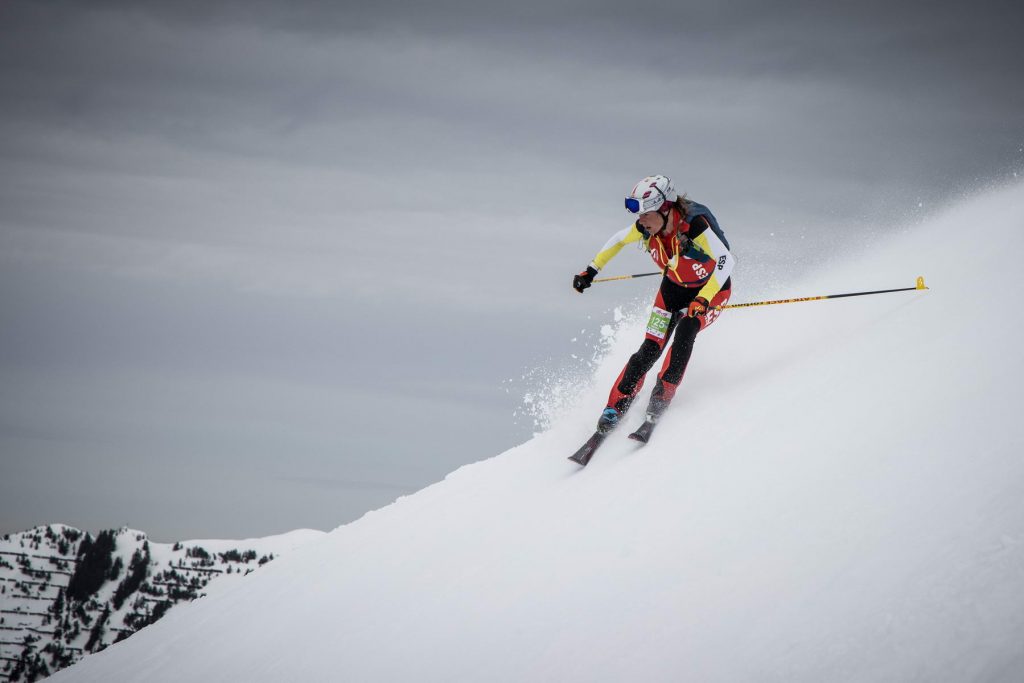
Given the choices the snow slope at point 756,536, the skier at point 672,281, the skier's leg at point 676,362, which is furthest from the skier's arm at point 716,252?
the snow slope at point 756,536

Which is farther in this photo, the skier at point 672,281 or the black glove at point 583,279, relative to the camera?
the black glove at point 583,279

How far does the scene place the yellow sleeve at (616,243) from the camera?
29.8 ft

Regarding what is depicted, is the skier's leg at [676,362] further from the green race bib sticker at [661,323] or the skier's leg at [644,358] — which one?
the green race bib sticker at [661,323]

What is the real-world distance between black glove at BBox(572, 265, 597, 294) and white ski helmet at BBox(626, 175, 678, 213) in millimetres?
1280

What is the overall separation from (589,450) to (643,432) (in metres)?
0.84

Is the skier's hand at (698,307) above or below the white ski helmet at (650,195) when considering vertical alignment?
below

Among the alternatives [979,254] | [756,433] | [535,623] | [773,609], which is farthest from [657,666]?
[979,254]

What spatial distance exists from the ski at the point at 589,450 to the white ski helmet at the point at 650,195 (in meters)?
2.63

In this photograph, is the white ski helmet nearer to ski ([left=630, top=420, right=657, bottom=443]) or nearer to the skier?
the skier

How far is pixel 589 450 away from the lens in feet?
29.5

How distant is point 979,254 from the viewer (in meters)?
8.62

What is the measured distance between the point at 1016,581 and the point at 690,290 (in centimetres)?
518

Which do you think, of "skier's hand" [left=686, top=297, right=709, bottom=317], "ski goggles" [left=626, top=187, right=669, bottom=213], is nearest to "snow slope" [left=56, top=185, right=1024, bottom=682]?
"skier's hand" [left=686, top=297, right=709, bottom=317]

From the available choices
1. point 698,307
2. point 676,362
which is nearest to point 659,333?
point 676,362
